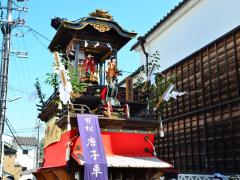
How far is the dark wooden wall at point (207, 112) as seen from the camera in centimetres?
1669

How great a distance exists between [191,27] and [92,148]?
10938mm

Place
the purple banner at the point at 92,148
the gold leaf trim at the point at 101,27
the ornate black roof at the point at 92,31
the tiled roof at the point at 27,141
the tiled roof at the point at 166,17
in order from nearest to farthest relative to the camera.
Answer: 1. the purple banner at the point at 92,148
2. the ornate black roof at the point at 92,31
3. the gold leaf trim at the point at 101,27
4. the tiled roof at the point at 166,17
5. the tiled roof at the point at 27,141

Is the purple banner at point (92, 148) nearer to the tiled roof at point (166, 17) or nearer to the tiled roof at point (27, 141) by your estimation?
the tiled roof at point (166, 17)

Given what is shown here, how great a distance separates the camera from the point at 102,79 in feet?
57.3

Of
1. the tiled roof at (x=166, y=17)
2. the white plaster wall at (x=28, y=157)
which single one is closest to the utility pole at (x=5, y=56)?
the tiled roof at (x=166, y=17)

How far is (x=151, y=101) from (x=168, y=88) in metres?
1.03

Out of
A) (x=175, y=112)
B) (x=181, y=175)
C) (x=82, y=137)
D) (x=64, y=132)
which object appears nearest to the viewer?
(x=82, y=137)

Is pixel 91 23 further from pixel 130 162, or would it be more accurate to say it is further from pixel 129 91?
pixel 130 162

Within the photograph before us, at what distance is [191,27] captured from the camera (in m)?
20.5

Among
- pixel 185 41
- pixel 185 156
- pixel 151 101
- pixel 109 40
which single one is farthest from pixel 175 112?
pixel 109 40

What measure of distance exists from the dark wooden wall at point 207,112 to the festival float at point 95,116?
11.6ft

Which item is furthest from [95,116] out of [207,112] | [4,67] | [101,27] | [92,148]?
→ [4,67]

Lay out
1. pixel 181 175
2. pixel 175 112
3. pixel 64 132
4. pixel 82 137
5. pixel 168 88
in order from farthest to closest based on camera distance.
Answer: pixel 175 112 → pixel 181 175 → pixel 168 88 → pixel 64 132 → pixel 82 137

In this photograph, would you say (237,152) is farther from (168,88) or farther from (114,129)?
(114,129)
